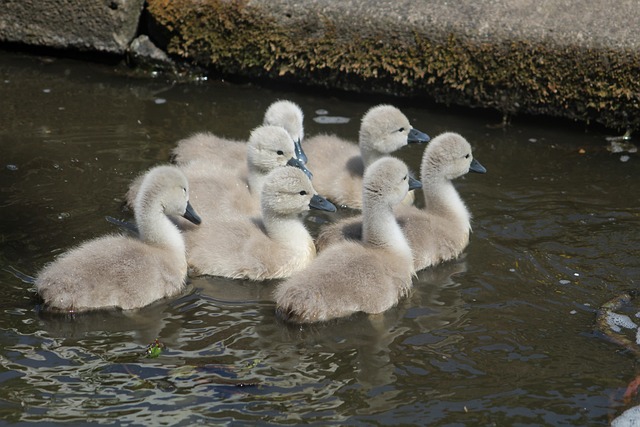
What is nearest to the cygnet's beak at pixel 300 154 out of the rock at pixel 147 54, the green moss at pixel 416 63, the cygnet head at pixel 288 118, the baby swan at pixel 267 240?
the cygnet head at pixel 288 118

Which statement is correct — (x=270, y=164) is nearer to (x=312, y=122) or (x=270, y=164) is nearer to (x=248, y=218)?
(x=248, y=218)

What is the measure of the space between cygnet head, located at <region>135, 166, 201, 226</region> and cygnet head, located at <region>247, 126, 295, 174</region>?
1015 mm

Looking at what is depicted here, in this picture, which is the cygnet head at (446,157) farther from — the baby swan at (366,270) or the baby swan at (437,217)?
the baby swan at (366,270)

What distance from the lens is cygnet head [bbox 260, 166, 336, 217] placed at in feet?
23.7

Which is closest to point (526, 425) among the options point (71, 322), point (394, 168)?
point (394, 168)

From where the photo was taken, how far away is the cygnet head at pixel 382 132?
8570mm

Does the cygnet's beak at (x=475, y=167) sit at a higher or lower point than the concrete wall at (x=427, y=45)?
Answer: lower

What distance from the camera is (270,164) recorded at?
8156 mm

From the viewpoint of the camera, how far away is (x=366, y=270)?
22.2 feet

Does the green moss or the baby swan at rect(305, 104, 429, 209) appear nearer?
the baby swan at rect(305, 104, 429, 209)

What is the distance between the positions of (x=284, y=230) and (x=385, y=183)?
0.82 metres

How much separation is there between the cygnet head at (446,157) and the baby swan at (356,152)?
583 mm

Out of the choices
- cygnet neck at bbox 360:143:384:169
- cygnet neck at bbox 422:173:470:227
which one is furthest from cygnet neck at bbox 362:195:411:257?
cygnet neck at bbox 360:143:384:169

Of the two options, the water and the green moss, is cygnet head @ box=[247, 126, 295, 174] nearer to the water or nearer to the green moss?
the water
